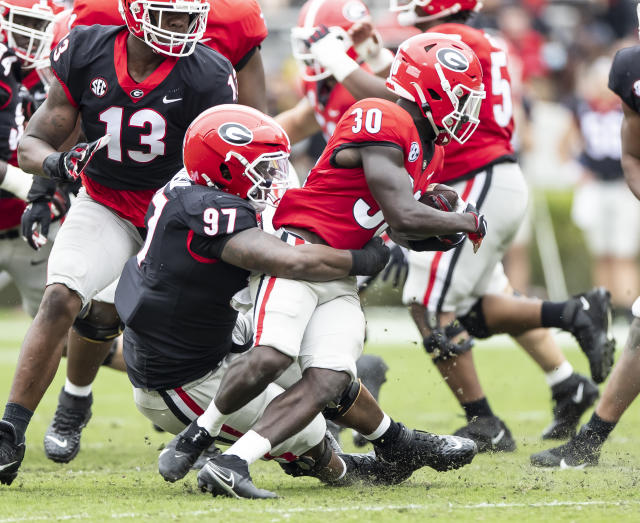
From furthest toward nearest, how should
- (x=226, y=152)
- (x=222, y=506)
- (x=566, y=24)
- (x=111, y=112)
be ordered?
1. (x=566, y=24)
2. (x=111, y=112)
3. (x=226, y=152)
4. (x=222, y=506)

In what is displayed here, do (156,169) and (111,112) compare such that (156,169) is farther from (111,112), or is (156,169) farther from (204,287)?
(204,287)

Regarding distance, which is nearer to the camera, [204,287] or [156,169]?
[204,287]

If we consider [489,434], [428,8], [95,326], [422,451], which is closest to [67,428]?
[95,326]

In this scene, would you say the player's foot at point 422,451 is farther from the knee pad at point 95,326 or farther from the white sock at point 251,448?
the knee pad at point 95,326

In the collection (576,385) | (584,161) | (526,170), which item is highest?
(576,385)

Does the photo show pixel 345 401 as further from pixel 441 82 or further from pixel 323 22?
pixel 323 22

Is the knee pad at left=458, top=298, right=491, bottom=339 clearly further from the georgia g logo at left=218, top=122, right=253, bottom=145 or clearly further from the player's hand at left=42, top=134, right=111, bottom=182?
the player's hand at left=42, top=134, right=111, bottom=182

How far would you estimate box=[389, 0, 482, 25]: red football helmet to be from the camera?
19.6ft

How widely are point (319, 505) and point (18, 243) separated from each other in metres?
2.52

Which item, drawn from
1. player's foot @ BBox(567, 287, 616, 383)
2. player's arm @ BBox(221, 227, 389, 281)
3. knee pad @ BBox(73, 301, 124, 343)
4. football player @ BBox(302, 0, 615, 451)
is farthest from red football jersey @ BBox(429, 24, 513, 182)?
knee pad @ BBox(73, 301, 124, 343)

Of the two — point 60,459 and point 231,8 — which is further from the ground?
point 231,8

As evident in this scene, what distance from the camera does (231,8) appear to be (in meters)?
5.48

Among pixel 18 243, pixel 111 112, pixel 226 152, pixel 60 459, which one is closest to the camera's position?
pixel 226 152

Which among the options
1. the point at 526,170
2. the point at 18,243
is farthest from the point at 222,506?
the point at 526,170
